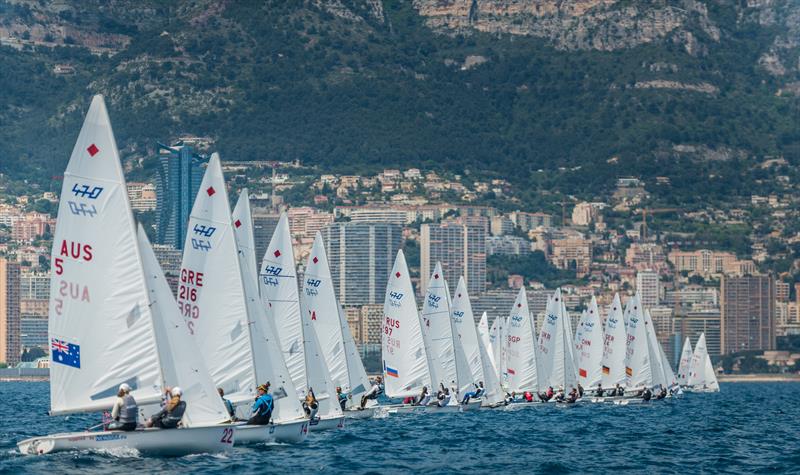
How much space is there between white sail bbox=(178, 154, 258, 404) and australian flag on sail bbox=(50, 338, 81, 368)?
→ 560cm

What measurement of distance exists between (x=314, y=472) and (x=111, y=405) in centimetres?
422

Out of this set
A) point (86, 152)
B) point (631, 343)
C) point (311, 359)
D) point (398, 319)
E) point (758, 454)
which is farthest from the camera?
point (631, 343)

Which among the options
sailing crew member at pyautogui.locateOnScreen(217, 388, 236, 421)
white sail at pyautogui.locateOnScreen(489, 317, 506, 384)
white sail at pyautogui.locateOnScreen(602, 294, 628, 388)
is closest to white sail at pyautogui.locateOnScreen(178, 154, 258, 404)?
sailing crew member at pyautogui.locateOnScreen(217, 388, 236, 421)

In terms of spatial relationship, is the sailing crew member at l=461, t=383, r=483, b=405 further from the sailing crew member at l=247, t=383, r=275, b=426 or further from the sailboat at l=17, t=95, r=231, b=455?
the sailboat at l=17, t=95, r=231, b=455

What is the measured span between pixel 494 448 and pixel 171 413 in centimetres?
1265

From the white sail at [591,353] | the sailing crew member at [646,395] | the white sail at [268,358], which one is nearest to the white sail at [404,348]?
the white sail at [268,358]

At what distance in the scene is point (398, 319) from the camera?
61312 mm

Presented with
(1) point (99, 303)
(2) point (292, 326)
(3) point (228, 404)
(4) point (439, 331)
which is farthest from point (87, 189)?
(4) point (439, 331)

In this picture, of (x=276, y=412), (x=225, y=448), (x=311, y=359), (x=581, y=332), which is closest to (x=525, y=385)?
(x=581, y=332)

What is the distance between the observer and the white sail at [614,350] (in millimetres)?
83875

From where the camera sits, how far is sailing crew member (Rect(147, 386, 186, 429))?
34.6m

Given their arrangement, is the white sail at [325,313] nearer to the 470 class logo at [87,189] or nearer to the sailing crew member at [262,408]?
the sailing crew member at [262,408]

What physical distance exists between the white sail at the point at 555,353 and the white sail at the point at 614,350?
14.1 ft

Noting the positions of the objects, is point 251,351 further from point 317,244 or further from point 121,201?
point 317,244
